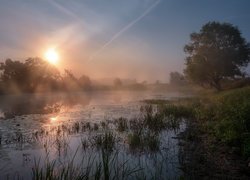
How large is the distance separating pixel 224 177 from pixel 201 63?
163 ft

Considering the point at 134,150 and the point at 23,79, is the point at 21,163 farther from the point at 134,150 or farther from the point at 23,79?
the point at 23,79

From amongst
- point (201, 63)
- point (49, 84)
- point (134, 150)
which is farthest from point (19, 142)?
point (49, 84)

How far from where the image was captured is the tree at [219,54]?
55750 millimetres

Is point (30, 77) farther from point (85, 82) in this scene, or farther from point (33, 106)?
point (33, 106)

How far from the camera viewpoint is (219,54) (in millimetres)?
55562

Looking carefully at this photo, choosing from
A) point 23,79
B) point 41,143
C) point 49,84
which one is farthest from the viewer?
point 49,84

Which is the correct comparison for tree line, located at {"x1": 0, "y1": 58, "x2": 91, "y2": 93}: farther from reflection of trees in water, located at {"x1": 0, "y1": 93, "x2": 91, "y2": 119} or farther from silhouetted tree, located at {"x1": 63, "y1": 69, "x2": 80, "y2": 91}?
reflection of trees in water, located at {"x1": 0, "y1": 93, "x2": 91, "y2": 119}

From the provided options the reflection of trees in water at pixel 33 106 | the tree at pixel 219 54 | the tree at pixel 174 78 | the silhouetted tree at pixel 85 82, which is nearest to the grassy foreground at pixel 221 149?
the reflection of trees in water at pixel 33 106

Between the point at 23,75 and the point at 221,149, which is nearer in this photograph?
the point at 221,149

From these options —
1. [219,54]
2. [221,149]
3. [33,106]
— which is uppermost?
[219,54]

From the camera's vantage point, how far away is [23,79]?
9788 centimetres

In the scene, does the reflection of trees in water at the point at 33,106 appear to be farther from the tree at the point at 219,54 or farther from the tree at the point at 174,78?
the tree at the point at 174,78

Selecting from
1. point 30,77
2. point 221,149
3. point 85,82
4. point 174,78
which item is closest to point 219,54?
point 221,149

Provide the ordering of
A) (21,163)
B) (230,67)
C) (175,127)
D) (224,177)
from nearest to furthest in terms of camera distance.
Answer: (224,177) → (21,163) → (175,127) → (230,67)
